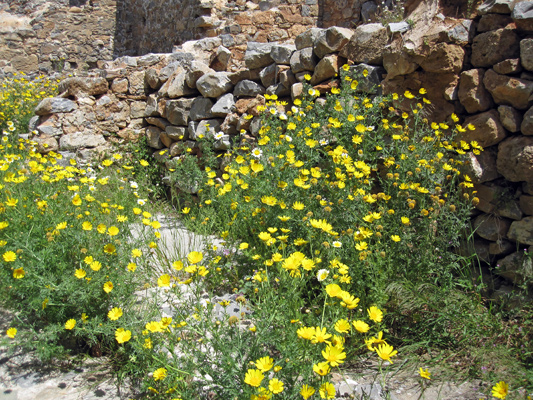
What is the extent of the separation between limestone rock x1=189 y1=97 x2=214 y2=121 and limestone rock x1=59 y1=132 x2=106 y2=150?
4.78ft

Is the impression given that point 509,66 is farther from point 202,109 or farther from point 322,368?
point 202,109

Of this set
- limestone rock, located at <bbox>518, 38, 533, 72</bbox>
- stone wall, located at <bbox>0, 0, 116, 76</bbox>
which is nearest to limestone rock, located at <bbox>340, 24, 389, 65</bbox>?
limestone rock, located at <bbox>518, 38, 533, 72</bbox>

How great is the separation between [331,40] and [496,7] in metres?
1.46

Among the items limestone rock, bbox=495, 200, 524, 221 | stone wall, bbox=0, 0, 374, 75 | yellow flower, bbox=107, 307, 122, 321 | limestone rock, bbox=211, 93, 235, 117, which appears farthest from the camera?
stone wall, bbox=0, 0, 374, 75

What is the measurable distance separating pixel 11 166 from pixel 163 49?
5347mm

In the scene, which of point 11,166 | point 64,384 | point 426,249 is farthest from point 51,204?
point 426,249

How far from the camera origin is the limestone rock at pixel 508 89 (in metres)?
2.83

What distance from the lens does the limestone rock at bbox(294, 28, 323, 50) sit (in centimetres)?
418

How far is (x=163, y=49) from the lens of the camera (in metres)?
8.74

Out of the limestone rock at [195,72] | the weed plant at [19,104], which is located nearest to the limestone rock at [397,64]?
the limestone rock at [195,72]

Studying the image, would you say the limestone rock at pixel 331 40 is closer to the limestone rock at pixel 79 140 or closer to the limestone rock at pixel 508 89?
the limestone rock at pixel 508 89

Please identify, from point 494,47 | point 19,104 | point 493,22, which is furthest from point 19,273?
point 19,104

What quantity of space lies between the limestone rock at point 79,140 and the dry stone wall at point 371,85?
0.04ft

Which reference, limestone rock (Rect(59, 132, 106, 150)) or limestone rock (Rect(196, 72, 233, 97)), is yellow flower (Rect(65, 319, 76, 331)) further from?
limestone rock (Rect(59, 132, 106, 150))
